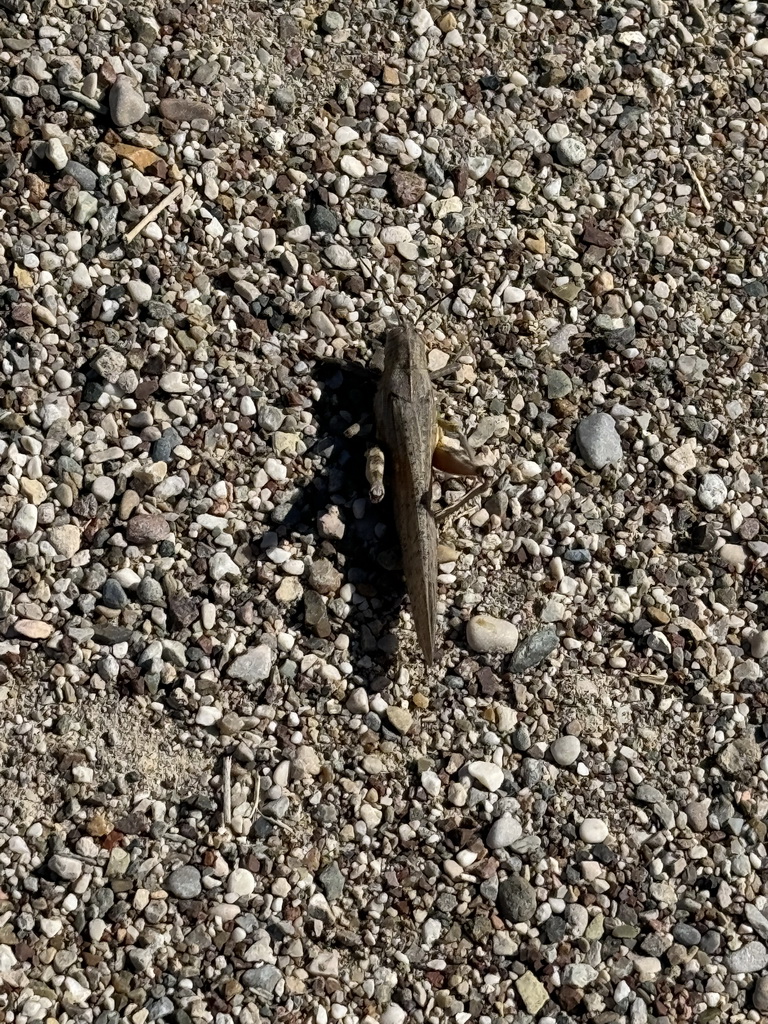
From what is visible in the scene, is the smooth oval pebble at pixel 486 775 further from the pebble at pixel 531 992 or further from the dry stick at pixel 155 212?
the dry stick at pixel 155 212

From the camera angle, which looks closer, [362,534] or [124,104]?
[362,534]

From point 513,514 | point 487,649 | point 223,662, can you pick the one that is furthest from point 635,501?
point 223,662

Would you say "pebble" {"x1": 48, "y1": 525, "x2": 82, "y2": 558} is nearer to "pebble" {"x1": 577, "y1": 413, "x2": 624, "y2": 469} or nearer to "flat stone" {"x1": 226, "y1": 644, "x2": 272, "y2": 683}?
"flat stone" {"x1": 226, "y1": 644, "x2": 272, "y2": 683}

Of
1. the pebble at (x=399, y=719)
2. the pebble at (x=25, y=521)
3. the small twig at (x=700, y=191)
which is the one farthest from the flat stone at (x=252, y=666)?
the small twig at (x=700, y=191)

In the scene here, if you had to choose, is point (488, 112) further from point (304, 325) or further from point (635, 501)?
point (635, 501)

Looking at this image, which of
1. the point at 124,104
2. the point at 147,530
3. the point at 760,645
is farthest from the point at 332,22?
the point at 760,645

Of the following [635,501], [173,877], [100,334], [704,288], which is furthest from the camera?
[704,288]

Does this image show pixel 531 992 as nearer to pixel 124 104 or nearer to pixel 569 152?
pixel 569 152
